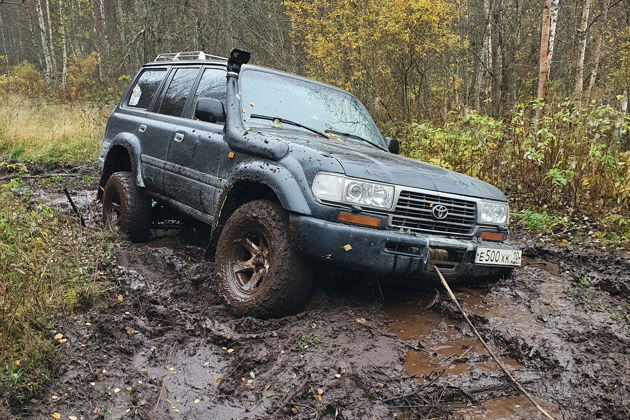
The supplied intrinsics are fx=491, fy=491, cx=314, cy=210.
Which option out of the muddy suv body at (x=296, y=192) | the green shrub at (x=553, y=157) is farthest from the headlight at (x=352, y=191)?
the green shrub at (x=553, y=157)

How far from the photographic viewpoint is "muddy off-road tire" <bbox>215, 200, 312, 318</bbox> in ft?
10.4

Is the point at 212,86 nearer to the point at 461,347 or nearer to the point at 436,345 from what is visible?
the point at 436,345

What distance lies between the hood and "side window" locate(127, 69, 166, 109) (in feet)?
7.33

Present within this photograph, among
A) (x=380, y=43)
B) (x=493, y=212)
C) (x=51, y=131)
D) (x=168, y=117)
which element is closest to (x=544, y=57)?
(x=380, y=43)

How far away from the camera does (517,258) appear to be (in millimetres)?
3646

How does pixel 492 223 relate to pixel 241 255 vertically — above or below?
above

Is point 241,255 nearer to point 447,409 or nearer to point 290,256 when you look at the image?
point 290,256

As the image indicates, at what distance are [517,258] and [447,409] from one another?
5.18 feet

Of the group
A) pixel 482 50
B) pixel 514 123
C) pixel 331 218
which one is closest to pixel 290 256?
pixel 331 218

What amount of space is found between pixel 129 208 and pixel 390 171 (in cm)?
300

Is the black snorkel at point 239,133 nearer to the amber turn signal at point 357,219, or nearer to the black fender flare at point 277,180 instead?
the black fender flare at point 277,180

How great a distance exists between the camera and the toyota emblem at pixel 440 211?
128 inches

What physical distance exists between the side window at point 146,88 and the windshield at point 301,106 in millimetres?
1586

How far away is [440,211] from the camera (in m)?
3.25
